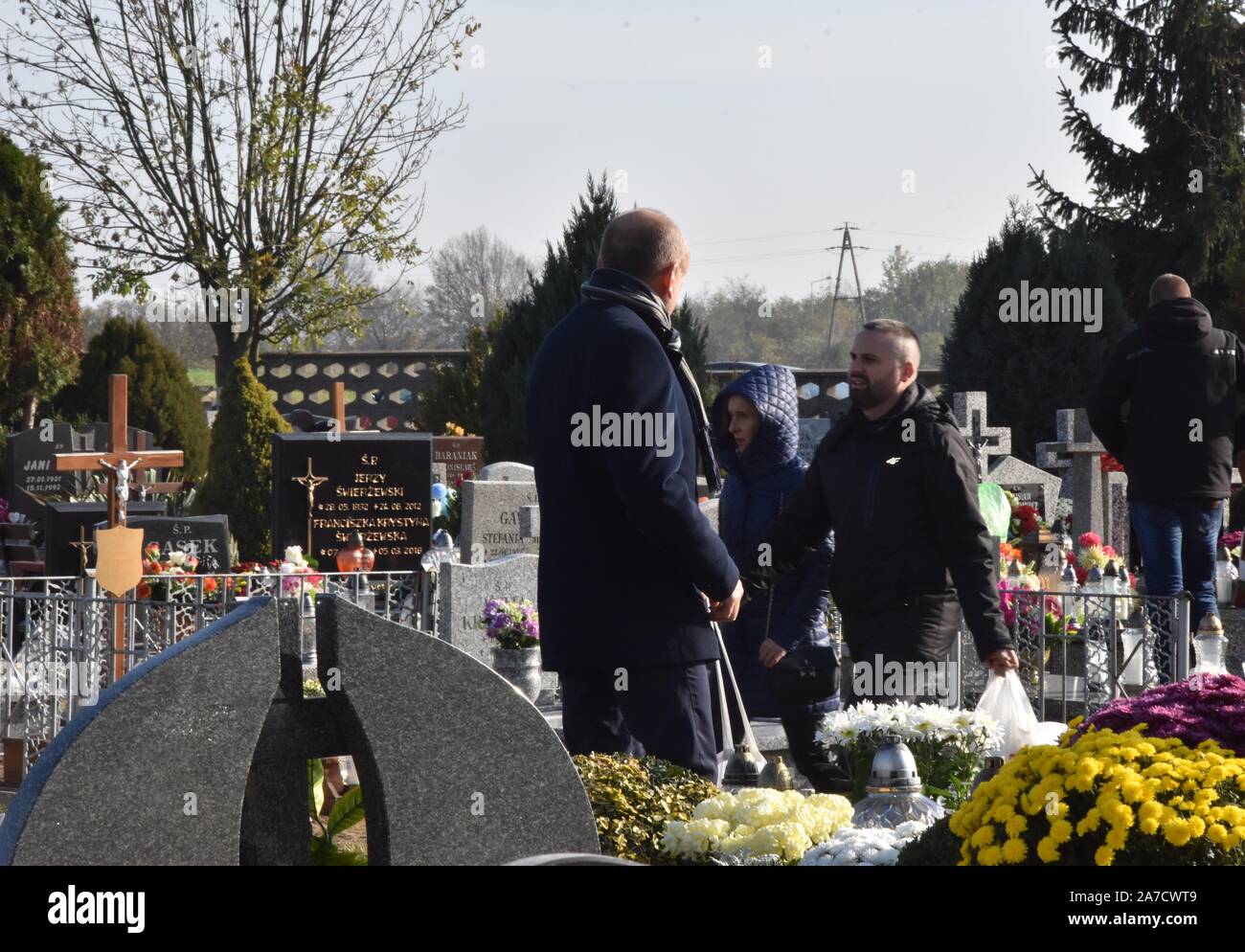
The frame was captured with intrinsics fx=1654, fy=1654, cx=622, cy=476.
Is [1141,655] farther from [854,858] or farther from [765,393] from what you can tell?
[854,858]

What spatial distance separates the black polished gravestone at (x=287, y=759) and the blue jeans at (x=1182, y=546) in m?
5.21

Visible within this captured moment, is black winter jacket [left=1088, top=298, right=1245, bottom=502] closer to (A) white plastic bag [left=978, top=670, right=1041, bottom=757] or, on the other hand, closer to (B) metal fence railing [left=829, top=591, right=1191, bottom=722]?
(B) metal fence railing [left=829, top=591, right=1191, bottom=722]

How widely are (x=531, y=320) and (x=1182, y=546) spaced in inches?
491

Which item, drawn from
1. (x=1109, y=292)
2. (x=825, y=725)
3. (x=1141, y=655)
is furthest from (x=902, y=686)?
(x=1109, y=292)

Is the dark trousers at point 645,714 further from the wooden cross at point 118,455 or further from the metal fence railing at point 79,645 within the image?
the wooden cross at point 118,455

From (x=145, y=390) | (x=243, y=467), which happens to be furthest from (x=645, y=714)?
(x=145, y=390)

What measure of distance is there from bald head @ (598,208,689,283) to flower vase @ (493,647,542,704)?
488cm

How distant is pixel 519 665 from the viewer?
8617mm

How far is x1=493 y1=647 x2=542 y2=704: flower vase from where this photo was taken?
8.60 m

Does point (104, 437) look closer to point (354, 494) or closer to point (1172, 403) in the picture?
point (354, 494)

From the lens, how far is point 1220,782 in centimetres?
283

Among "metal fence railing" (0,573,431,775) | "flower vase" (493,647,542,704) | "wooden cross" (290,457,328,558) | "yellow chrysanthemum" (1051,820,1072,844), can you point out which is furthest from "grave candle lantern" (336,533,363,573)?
"yellow chrysanthemum" (1051,820,1072,844)

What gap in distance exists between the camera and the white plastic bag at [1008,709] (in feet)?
14.5

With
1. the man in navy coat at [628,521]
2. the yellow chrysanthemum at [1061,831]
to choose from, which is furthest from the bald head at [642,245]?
the yellow chrysanthemum at [1061,831]
